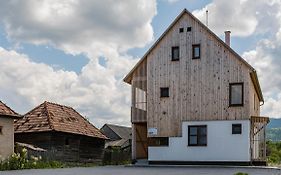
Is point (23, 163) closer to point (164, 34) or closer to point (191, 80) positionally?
point (191, 80)

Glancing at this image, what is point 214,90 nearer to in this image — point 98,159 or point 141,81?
point 141,81

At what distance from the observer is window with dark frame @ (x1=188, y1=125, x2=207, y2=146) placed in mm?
33656

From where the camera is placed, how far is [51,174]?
2230 centimetres

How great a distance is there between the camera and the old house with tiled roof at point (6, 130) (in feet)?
109

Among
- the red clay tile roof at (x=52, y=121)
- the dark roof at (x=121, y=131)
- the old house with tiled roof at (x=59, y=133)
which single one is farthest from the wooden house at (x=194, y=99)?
the dark roof at (x=121, y=131)

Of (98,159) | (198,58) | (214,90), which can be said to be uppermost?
(198,58)

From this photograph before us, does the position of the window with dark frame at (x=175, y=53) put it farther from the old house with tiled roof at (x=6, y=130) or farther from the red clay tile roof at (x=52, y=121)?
the old house with tiled roof at (x=6, y=130)

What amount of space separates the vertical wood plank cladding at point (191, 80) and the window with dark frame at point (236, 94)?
257 mm

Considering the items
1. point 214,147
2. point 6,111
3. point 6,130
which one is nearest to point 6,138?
point 6,130

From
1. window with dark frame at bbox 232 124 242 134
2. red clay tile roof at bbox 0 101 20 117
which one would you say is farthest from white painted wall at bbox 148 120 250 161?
red clay tile roof at bbox 0 101 20 117

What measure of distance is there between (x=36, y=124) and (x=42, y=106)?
8.86 ft

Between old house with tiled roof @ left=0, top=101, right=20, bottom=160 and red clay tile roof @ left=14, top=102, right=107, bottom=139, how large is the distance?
3818mm

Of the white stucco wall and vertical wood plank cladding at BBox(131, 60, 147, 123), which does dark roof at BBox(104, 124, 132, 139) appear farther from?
the white stucco wall

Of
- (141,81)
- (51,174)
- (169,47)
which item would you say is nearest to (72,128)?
(141,81)
